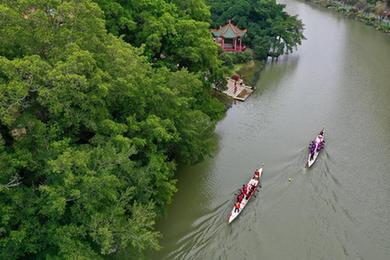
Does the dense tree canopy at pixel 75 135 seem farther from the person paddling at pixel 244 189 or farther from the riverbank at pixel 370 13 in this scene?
the riverbank at pixel 370 13

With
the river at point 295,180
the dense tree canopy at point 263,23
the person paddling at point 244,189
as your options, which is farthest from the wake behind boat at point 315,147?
the dense tree canopy at point 263,23

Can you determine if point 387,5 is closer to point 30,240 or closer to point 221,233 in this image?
point 221,233

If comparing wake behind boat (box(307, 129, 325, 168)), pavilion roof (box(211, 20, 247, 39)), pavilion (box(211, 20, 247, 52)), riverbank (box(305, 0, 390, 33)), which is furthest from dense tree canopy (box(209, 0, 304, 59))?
riverbank (box(305, 0, 390, 33))

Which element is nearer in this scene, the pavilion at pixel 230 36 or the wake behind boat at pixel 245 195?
the wake behind boat at pixel 245 195

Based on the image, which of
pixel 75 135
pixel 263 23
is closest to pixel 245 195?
pixel 75 135

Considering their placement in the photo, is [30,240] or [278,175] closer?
[30,240]

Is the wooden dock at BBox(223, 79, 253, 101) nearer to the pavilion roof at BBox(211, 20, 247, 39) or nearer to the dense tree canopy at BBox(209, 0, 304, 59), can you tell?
the dense tree canopy at BBox(209, 0, 304, 59)

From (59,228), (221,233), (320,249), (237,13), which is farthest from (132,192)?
(237,13)

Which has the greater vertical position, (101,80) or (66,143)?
(101,80)
